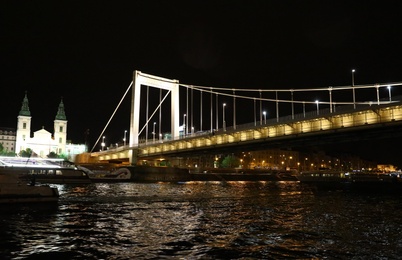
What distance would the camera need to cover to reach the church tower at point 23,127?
171 meters

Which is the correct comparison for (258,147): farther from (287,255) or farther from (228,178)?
(287,255)

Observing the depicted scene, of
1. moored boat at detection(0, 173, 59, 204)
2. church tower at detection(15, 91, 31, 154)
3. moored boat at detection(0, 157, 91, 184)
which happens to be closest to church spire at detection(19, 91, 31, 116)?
church tower at detection(15, 91, 31, 154)

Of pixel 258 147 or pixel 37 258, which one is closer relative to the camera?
pixel 37 258

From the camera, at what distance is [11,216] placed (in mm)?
20344

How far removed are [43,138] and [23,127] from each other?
10669 millimetres

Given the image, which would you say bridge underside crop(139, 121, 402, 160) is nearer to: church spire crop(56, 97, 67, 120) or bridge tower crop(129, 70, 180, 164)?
bridge tower crop(129, 70, 180, 164)

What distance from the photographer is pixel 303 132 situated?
5012 centimetres

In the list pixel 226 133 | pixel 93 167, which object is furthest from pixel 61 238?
pixel 93 167

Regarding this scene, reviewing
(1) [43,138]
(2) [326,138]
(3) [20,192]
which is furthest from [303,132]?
(1) [43,138]

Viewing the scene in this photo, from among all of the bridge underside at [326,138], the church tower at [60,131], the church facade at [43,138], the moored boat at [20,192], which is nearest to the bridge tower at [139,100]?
the bridge underside at [326,138]

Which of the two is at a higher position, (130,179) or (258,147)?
(258,147)

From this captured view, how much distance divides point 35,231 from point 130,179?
55.3 meters

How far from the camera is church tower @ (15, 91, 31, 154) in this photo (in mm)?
170625

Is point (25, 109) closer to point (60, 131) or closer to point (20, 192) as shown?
point (60, 131)
